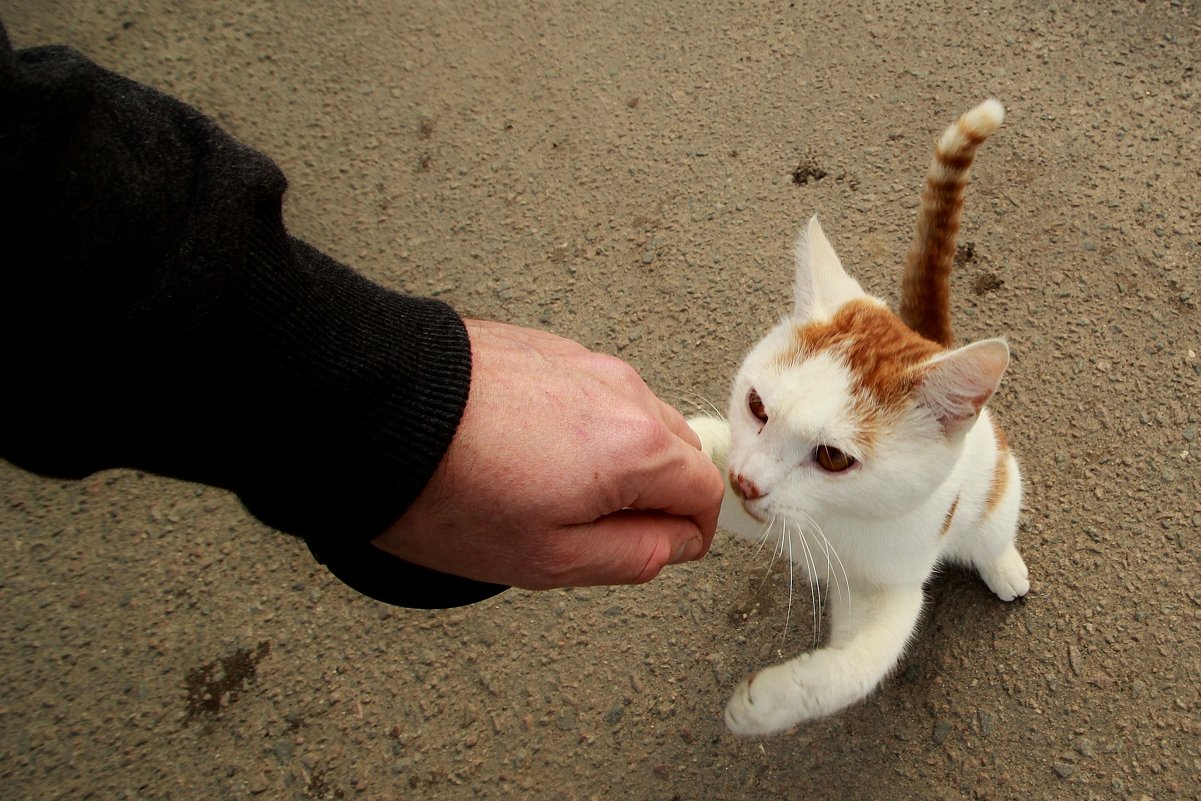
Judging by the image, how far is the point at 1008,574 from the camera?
1647 mm

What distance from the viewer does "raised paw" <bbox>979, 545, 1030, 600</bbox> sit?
1645 millimetres

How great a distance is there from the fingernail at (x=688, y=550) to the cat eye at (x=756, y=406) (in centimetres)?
26

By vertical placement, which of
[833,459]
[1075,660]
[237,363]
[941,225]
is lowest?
[1075,660]

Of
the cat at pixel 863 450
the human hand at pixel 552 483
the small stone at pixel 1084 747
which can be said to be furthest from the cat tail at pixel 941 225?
the small stone at pixel 1084 747

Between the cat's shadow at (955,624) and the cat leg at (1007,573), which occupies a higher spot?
the cat leg at (1007,573)

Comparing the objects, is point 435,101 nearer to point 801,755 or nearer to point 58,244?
point 58,244

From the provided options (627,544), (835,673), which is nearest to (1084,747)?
(835,673)

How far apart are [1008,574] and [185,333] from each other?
1677mm

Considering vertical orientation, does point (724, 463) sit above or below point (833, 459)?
below

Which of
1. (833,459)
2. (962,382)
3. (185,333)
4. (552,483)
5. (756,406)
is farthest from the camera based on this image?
(756,406)

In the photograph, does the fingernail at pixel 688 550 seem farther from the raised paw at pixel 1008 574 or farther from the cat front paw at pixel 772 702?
the raised paw at pixel 1008 574

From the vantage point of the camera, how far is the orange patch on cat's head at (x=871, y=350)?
1.18m

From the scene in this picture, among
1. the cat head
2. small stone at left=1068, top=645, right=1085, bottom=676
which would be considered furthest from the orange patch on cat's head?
small stone at left=1068, top=645, right=1085, bottom=676

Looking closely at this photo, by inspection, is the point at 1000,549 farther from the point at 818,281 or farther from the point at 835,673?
the point at 818,281
